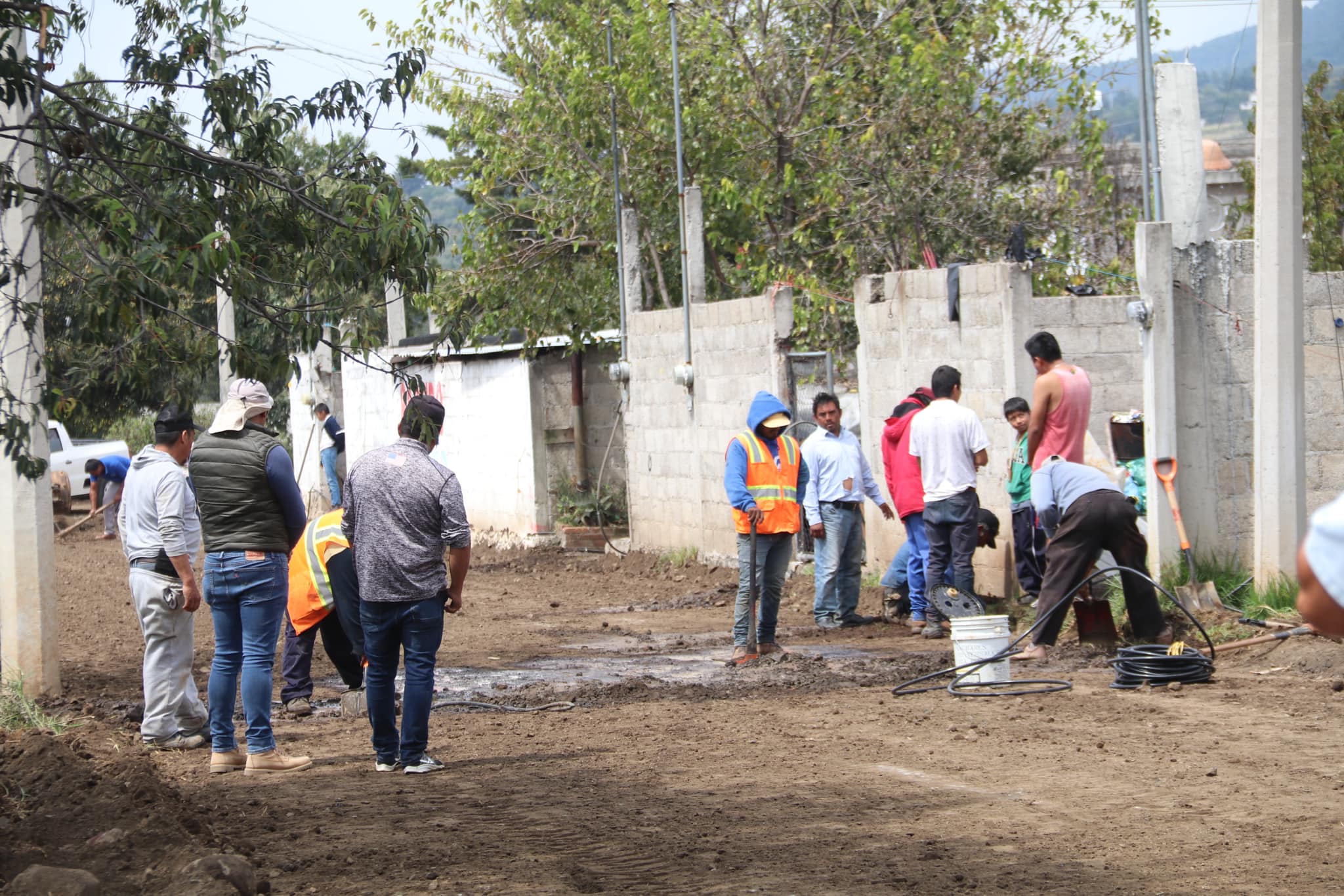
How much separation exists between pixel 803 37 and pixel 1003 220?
358 centimetres

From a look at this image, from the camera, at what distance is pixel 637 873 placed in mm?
5172

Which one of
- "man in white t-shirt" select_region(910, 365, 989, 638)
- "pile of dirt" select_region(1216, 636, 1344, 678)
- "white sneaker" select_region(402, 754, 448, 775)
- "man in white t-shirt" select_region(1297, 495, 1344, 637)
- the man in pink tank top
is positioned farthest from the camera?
"man in white t-shirt" select_region(910, 365, 989, 638)

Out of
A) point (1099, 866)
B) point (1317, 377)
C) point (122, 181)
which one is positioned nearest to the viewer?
point (1099, 866)

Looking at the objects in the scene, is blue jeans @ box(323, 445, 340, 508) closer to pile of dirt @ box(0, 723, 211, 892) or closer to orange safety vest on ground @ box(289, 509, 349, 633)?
orange safety vest on ground @ box(289, 509, 349, 633)

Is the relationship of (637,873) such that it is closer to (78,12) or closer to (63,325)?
(63,325)

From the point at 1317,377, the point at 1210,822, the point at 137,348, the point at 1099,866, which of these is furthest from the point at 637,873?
the point at 1317,377

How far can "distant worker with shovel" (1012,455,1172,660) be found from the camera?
9.09 metres

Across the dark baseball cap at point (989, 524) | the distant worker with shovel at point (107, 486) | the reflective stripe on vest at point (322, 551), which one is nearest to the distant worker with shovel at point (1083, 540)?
the dark baseball cap at point (989, 524)

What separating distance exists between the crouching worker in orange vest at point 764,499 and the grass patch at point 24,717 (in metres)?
4.30

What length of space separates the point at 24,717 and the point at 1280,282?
26.9 ft

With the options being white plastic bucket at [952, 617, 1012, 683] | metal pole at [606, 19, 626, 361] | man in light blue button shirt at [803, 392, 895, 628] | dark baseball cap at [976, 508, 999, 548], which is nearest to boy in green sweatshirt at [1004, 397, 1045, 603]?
dark baseball cap at [976, 508, 999, 548]

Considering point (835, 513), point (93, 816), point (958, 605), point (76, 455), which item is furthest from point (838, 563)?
point (76, 455)

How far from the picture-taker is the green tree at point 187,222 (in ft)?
17.9

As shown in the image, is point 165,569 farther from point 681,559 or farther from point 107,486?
point 107,486
